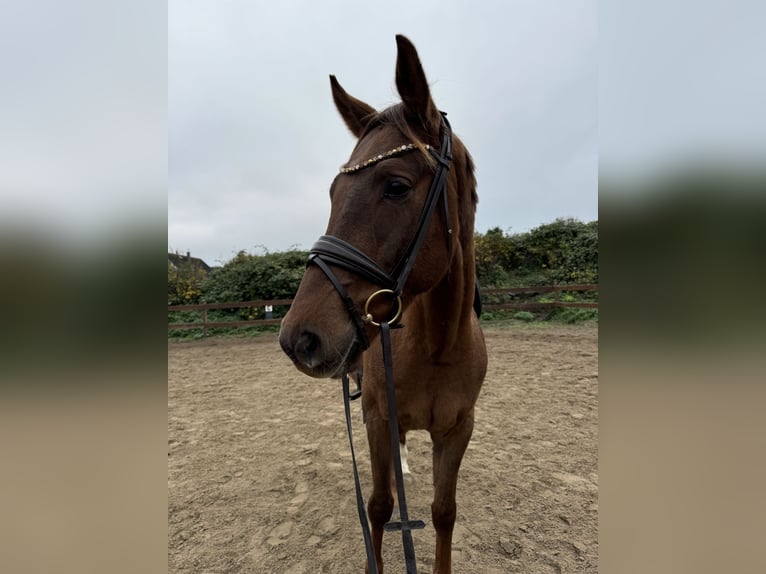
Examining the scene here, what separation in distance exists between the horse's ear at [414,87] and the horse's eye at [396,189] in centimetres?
36

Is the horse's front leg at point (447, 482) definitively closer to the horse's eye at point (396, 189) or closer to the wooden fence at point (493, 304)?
the horse's eye at point (396, 189)

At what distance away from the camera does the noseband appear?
52.1 inches

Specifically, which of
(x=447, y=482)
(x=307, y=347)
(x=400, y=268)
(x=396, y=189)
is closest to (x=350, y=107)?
(x=396, y=189)

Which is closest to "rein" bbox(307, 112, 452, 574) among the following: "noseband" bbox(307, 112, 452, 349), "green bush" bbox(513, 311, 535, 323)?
"noseband" bbox(307, 112, 452, 349)

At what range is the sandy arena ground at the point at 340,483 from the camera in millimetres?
2682

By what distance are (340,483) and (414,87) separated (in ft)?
12.0

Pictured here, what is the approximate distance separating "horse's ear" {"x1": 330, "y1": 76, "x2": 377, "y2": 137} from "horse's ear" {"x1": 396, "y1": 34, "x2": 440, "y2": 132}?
396mm

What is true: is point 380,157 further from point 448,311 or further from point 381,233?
point 448,311

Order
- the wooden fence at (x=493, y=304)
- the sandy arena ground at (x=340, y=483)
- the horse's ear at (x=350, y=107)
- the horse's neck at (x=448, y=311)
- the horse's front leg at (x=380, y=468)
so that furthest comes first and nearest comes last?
the wooden fence at (x=493, y=304) → the sandy arena ground at (x=340, y=483) → the horse's front leg at (x=380, y=468) → the horse's ear at (x=350, y=107) → the horse's neck at (x=448, y=311)

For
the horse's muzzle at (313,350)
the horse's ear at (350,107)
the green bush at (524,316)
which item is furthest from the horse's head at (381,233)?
the green bush at (524,316)

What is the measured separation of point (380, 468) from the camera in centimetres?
223

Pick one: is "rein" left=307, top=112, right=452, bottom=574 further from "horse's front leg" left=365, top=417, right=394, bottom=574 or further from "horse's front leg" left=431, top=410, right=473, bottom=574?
"horse's front leg" left=431, top=410, right=473, bottom=574

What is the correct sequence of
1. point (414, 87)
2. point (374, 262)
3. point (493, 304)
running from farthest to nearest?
point (493, 304) < point (414, 87) < point (374, 262)
